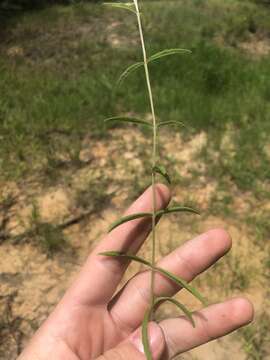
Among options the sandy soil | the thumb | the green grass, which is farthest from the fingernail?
the green grass

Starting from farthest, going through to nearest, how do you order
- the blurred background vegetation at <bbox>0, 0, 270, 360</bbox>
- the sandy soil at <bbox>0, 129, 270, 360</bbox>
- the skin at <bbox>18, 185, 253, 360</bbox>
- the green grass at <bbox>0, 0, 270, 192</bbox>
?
the green grass at <bbox>0, 0, 270, 192</bbox> → the blurred background vegetation at <bbox>0, 0, 270, 360</bbox> → the sandy soil at <bbox>0, 129, 270, 360</bbox> → the skin at <bbox>18, 185, 253, 360</bbox>

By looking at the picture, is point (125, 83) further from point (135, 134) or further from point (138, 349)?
point (138, 349)

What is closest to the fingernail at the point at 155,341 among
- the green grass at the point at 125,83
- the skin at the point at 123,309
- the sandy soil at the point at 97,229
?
the skin at the point at 123,309

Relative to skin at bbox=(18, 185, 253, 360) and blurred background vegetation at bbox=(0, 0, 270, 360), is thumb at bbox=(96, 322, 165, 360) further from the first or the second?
blurred background vegetation at bbox=(0, 0, 270, 360)

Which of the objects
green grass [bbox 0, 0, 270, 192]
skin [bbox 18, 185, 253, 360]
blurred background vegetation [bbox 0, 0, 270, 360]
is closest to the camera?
skin [bbox 18, 185, 253, 360]

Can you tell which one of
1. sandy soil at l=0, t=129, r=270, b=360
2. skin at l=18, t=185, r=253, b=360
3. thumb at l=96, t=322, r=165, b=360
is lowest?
sandy soil at l=0, t=129, r=270, b=360

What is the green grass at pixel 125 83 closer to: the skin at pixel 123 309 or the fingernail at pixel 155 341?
the skin at pixel 123 309

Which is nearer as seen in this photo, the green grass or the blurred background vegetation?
the blurred background vegetation
